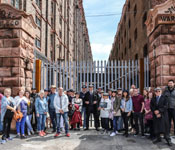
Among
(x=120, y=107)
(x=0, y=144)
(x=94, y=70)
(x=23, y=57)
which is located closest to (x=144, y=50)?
(x=94, y=70)

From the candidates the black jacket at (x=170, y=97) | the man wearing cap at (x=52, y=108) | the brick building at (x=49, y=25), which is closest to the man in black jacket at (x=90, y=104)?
the man wearing cap at (x=52, y=108)

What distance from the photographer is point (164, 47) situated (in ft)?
23.4

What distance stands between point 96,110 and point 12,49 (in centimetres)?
410

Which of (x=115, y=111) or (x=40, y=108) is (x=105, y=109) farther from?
(x=40, y=108)

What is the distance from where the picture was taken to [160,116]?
5.63 meters

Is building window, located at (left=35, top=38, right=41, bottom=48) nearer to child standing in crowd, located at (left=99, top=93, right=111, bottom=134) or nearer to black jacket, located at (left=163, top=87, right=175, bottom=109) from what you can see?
child standing in crowd, located at (left=99, top=93, right=111, bottom=134)

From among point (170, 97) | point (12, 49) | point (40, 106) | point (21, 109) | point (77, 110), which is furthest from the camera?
point (77, 110)

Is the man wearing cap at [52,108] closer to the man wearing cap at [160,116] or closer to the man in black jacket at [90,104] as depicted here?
the man in black jacket at [90,104]

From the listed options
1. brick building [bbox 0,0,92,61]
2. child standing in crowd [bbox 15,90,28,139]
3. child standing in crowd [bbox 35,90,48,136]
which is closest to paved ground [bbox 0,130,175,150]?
child standing in crowd [bbox 35,90,48,136]

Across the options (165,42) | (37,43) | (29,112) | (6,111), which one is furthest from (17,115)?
(37,43)

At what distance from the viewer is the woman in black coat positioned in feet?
18.4

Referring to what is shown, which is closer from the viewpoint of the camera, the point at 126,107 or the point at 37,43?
the point at 126,107

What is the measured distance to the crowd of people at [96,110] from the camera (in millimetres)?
5805

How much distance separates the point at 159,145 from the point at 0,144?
15.4 feet
